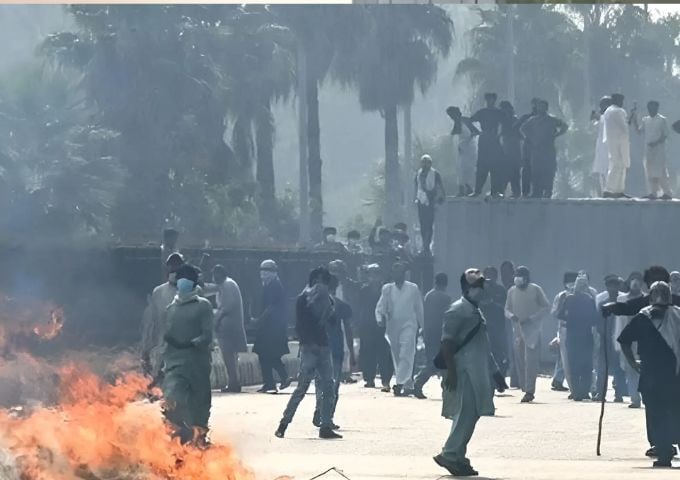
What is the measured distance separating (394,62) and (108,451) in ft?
43.9

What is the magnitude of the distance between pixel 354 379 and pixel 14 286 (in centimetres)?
409

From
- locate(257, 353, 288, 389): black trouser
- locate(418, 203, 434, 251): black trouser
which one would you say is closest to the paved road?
locate(257, 353, 288, 389): black trouser

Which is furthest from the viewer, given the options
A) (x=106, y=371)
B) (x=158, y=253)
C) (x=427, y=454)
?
(x=158, y=253)

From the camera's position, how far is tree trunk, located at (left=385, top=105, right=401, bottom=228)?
27.5m

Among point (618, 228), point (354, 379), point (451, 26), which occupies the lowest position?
point (354, 379)

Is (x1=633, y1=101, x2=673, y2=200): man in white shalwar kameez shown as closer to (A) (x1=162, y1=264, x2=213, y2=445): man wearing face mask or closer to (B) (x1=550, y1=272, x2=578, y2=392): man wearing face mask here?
(B) (x1=550, y1=272, x2=578, y2=392): man wearing face mask

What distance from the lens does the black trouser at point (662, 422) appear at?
18.2 m

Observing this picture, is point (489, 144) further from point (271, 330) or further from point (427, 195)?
point (271, 330)

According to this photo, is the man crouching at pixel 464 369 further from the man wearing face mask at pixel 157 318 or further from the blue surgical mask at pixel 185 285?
the man wearing face mask at pixel 157 318

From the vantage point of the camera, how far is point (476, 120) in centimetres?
2744

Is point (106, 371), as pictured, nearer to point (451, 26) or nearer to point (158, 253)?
point (158, 253)

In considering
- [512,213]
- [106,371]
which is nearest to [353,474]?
[106,371]

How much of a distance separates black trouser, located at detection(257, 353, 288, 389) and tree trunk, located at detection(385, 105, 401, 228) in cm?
239

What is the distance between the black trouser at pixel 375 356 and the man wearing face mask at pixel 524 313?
1.39 metres
